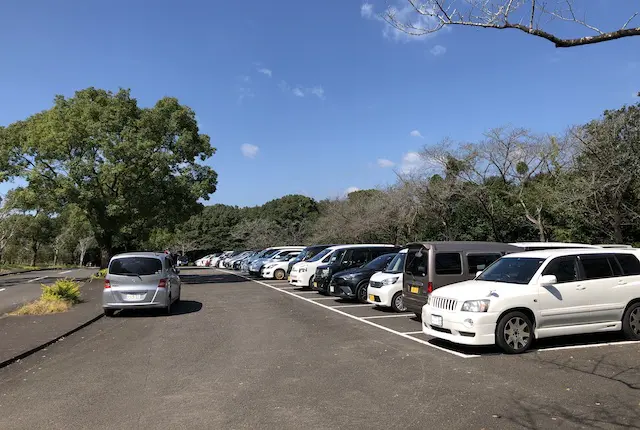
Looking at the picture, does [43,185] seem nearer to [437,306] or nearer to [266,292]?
[266,292]

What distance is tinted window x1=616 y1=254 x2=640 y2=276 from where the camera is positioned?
29.4 ft

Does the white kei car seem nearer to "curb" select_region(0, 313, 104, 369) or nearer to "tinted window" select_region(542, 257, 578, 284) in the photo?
"tinted window" select_region(542, 257, 578, 284)

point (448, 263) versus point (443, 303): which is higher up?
point (448, 263)

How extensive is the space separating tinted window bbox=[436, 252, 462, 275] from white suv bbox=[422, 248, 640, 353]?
1.48m

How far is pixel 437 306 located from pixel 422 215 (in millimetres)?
27091

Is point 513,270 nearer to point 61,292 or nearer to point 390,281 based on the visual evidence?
point 390,281

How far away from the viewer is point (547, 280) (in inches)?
315

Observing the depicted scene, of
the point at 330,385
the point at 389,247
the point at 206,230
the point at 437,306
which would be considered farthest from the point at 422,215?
the point at 206,230

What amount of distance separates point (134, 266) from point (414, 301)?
7.53 meters

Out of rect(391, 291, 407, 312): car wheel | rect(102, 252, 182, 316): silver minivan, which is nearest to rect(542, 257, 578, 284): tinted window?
rect(391, 291, 407, 312): car wheel

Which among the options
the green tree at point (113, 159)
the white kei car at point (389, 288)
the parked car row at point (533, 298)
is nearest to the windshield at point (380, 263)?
the white kei car at point (389, 288)

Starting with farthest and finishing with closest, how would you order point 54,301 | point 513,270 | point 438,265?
1. point 54,301
2. point 438,265
3. point 513,270

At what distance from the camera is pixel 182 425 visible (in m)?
5.00

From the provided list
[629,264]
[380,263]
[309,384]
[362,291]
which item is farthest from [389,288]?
[309,384]
